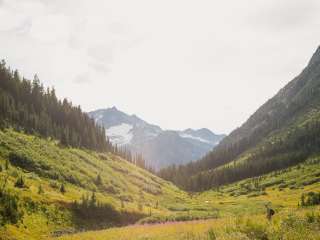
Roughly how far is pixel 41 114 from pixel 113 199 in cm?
6641

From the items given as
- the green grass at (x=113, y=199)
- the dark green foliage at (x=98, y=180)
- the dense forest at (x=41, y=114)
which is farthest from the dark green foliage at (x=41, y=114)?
the dark green foliage at (x=98, y=180)

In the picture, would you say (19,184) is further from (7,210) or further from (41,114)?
(41,114)

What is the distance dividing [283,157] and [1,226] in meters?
183

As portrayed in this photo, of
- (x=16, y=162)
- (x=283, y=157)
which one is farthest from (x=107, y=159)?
(x=283, y=157)

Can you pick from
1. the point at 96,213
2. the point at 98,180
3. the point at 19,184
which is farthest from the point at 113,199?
the point at 19,184

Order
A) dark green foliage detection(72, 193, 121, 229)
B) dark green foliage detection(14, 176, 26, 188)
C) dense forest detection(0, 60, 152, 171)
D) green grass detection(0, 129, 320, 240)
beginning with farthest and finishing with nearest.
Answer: dense forest detection(0, 60, 152, 171) → dark green foliage detection(14, 176, 26, 188) → dark green foliage detection(72, 193, 121, 229) → green grass detection(0, 129, 320, 240)

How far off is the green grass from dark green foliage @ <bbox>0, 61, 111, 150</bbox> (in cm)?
932

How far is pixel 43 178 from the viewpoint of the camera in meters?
→ 81.1

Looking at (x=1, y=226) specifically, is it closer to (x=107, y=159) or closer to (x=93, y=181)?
(x=93, y=181)

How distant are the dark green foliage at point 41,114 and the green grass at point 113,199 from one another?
30.6 feet

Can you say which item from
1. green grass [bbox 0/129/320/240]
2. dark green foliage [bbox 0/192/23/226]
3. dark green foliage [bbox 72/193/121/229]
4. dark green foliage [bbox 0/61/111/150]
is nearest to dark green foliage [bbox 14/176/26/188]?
green grass [bbox 0/129/320/240]

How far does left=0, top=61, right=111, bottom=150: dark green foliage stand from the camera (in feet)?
400

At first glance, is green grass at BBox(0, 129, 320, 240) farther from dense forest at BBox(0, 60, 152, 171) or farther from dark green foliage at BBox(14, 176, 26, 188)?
dense forest at BBox(0, 60, 152, 171)

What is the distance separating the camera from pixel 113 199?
86.4 m
